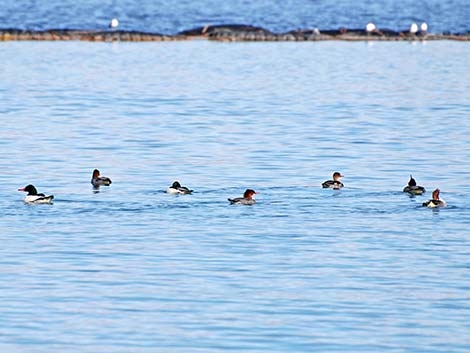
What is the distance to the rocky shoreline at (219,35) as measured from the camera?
264 ft

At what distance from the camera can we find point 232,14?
110 metres

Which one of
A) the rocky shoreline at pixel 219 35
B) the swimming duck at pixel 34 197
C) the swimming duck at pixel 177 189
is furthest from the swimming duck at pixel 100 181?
the rocky shoreline at pixel 219 35

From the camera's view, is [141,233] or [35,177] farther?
[35,177]

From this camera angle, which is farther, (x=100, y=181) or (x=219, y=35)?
(x=219, y=35)

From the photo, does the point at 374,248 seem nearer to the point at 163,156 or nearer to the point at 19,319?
the point at 19,319

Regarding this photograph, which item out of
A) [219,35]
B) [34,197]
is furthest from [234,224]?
[219,35]

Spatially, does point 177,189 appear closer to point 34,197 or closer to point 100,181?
point 100,181

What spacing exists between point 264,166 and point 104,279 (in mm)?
14059

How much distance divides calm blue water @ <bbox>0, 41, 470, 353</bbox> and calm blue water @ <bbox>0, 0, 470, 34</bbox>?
38.3 meters

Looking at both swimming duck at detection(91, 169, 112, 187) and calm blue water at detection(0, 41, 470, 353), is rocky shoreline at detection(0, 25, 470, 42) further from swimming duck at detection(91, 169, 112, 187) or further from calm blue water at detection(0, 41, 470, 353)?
swimming duck at detection(91, 169, 112, 187)

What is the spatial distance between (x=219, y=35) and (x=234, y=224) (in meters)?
55.1

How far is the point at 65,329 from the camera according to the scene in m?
19.4

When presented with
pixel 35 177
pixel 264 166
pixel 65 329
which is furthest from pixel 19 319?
pixel 264 166

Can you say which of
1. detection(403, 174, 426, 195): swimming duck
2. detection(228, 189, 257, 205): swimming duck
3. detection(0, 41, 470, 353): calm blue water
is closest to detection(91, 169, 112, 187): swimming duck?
detection(0, 41, 470, 353): calm blue water
